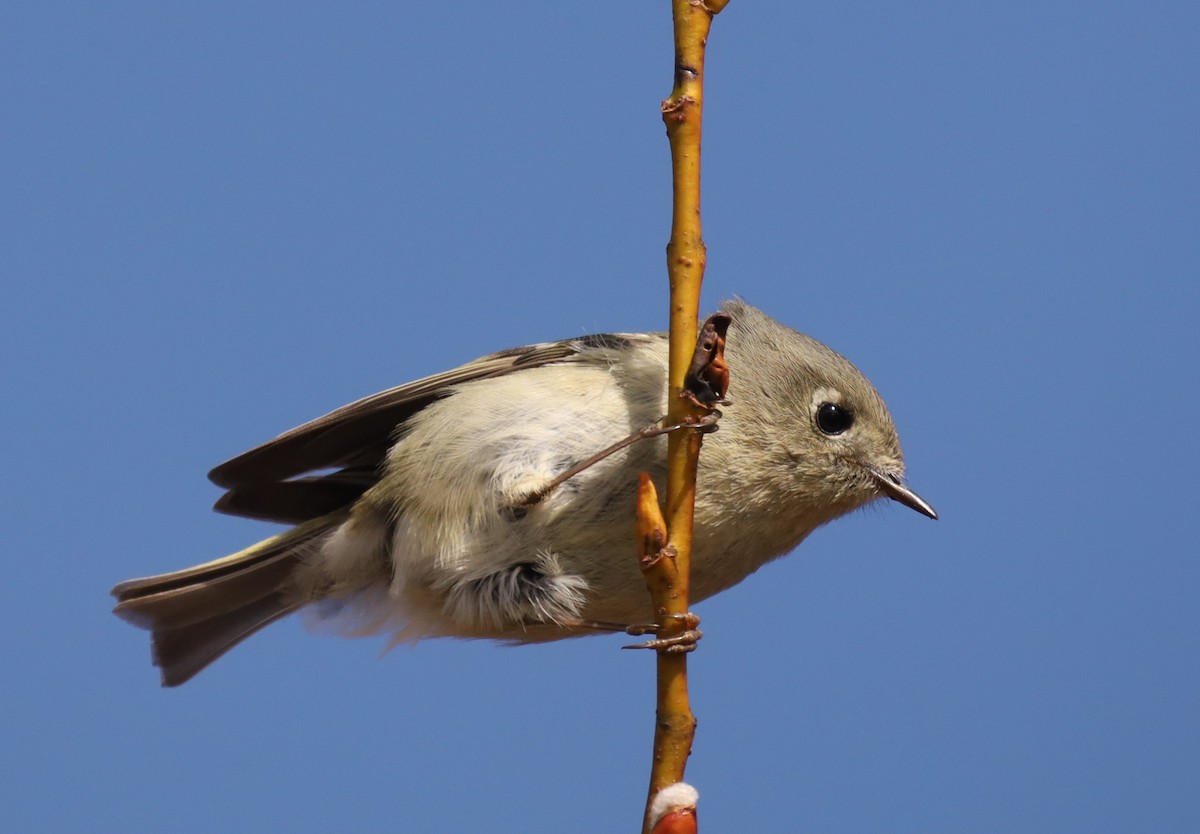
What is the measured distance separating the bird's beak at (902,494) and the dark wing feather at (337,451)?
0.43 metres

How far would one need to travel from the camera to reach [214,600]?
2.24 metres

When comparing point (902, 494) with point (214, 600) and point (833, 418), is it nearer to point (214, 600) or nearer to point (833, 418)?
point (833, 418)

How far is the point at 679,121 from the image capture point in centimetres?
130

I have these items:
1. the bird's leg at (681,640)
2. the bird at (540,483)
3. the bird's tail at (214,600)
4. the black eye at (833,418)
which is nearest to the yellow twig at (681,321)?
the bird's leg at (681,640)

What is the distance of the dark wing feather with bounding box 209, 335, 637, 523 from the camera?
202 centimetres

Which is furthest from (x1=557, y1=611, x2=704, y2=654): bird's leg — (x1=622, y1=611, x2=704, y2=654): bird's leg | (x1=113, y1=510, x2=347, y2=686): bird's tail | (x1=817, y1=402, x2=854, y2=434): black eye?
(x1=113, y1=510, x2=347, y2=686): bird's tail

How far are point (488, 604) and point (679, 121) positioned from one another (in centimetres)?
79

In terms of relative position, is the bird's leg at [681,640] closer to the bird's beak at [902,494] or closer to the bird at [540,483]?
the bird at [540,483]

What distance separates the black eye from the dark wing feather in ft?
1.03

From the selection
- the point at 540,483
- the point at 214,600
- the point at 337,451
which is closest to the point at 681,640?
the point at 540,483

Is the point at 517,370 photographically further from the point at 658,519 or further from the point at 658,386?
the point at 658,519

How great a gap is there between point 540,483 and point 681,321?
1.59 ft

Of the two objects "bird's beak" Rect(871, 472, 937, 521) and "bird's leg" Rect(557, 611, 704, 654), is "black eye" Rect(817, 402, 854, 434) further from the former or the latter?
"bird's leg" Rect(557, 611, 704, 654)

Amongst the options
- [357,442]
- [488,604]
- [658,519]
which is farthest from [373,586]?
[658,519]
